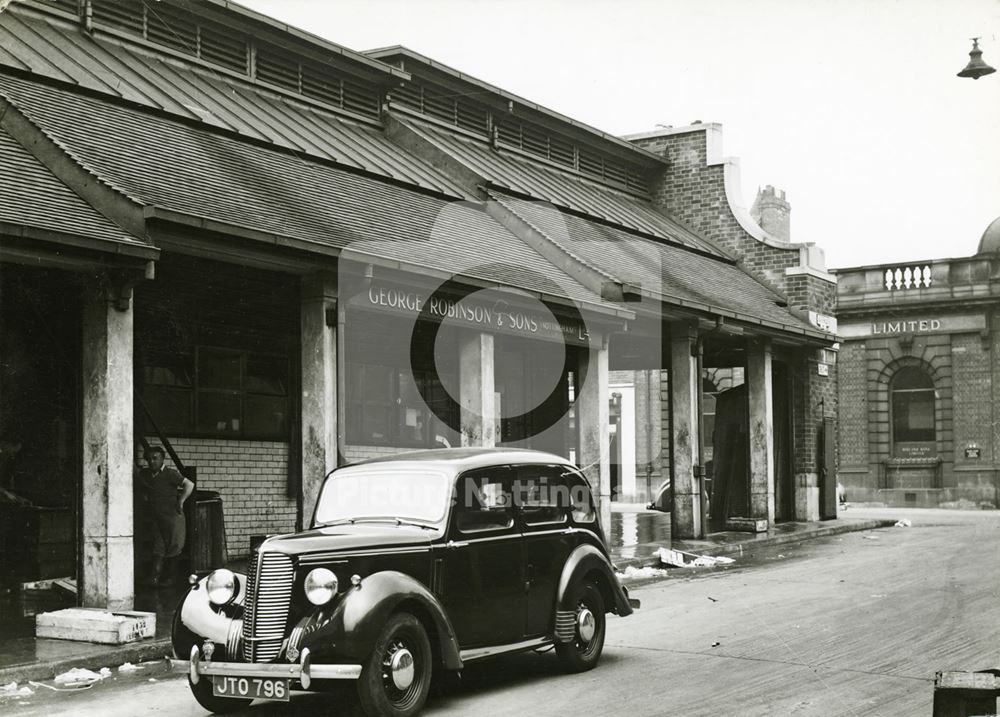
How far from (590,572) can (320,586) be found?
8.90 feet

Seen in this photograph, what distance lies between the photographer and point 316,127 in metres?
16.9

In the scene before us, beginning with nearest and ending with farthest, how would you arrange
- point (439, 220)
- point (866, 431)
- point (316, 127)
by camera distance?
1. point (439, 220)
2. point (316, 127)
3. point (866, 431)

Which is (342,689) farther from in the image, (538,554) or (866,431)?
(866,431)

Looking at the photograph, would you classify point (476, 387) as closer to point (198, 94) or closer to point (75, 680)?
point (198, 94)

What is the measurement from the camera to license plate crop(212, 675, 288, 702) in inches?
259

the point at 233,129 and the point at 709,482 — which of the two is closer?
the point at 233,129

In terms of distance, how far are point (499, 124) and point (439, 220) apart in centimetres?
671

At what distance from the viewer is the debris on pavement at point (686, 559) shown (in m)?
16.0

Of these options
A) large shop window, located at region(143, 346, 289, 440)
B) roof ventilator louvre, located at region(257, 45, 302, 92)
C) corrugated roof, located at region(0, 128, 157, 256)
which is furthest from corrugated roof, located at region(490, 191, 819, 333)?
corrugated roof, located at region(0, 128, 157, 256)

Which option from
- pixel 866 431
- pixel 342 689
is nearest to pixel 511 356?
pixel 342 689

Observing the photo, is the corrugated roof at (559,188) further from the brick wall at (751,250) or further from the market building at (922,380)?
the market building at (922,380)

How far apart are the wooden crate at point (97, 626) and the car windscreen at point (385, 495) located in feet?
7.27

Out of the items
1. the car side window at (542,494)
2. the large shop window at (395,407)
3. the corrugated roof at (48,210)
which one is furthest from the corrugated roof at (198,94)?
the car side window at (542,494)

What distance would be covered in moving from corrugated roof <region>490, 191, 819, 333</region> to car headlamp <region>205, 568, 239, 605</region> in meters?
10.5
